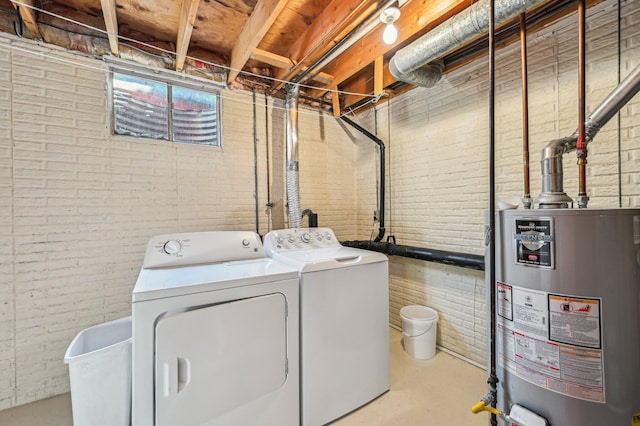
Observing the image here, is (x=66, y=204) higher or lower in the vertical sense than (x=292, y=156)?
lower

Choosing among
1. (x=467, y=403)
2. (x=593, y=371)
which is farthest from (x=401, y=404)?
(x=593, y=371)

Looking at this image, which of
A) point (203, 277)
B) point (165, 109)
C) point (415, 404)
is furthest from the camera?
point (165, 109)

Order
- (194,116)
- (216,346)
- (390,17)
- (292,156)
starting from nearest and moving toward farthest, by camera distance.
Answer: (216,346)
(390,17)
(194,116)
(292,156)

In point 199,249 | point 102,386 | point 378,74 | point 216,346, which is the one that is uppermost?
point 378,74

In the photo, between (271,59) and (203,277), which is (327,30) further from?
(203,277)

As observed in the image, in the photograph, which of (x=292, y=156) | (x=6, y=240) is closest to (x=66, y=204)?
(x=6, y=240)

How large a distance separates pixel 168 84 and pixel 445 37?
234 centimetres

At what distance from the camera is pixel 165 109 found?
7.70 ft

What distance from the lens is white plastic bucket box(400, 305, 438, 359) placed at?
7.51 ft

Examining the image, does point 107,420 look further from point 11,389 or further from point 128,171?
point 128,171

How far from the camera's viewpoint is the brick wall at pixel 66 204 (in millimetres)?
1777

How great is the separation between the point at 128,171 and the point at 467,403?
3.13 metres

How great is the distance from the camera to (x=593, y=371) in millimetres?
885

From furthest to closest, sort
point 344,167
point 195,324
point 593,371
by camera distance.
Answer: point 344,167 < point 195,324 < point 593,371
